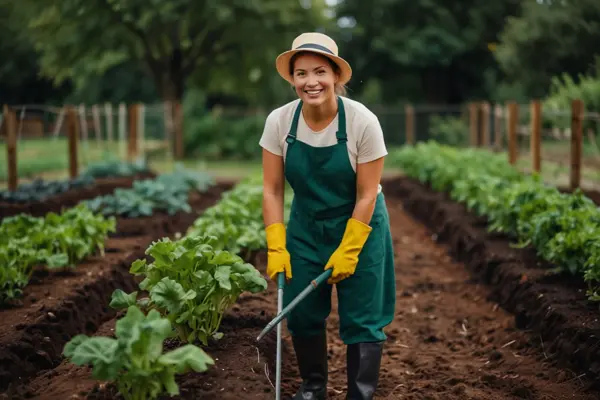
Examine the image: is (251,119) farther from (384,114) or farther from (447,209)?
(447,209)

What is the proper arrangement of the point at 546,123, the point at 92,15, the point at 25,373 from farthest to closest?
the point at 92,15 < the point at 546,123 < the point at 25,373

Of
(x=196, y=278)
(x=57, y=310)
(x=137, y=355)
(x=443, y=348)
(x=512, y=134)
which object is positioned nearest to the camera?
(x=137, y=355)

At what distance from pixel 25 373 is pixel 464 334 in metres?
3.18

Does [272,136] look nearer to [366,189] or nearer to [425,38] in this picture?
[366,189]

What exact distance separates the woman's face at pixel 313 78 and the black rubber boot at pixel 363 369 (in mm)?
1234

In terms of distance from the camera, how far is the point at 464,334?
20.1 feet

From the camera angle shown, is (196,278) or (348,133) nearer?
(348,133)

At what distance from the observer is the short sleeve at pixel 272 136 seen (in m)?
4.05

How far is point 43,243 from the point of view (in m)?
6.30

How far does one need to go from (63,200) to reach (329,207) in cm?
689

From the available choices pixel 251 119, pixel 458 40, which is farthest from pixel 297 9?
pixel 458 40

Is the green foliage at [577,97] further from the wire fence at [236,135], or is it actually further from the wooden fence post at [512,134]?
the wooden fence post at [512,134]

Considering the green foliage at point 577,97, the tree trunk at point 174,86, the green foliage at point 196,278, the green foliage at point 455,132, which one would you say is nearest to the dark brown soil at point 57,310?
the green foliage at point 196,278

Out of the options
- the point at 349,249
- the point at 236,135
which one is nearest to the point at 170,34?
the point at 236,135
